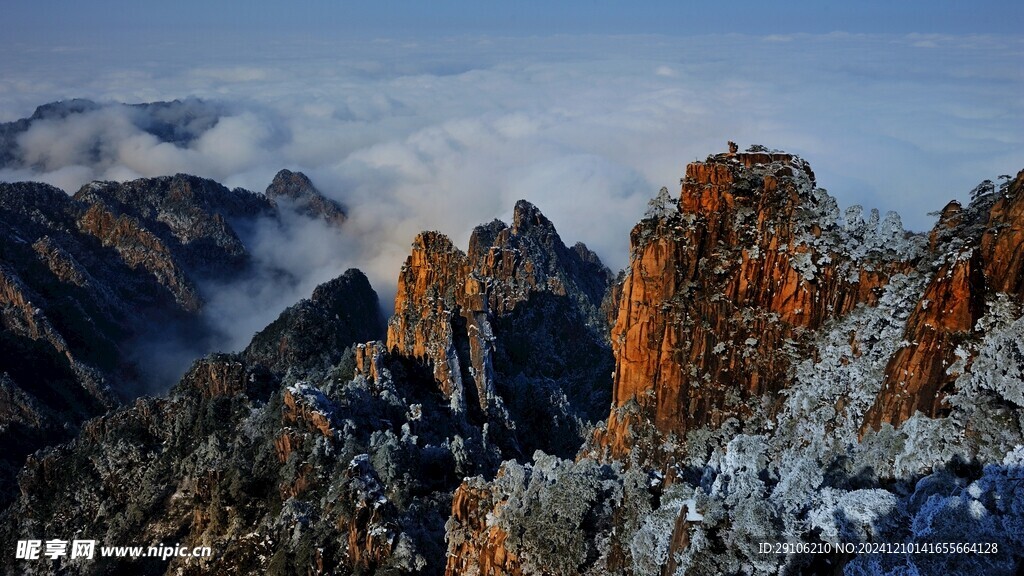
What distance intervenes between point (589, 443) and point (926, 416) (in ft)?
82.7

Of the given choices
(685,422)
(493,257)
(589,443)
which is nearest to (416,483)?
(589,443)

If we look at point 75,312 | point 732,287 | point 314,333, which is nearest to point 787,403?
point 732,287

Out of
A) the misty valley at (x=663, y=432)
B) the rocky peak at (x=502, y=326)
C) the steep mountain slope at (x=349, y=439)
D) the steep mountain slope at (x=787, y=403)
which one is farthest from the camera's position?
the rocky peak at (x=502, y=326)

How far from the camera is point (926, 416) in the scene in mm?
35031

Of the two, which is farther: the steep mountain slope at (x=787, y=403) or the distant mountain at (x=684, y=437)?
the distant mountain at (x=684, y=437)

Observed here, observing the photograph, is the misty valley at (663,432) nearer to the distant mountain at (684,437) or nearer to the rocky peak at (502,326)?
the distant mountain at (684,437)

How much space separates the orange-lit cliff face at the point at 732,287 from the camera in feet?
138

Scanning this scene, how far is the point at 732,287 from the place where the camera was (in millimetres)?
44719

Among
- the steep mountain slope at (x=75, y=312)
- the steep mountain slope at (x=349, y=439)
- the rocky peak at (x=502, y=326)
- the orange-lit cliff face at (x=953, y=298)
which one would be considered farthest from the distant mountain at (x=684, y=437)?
the steep mountain slope at (x=75, y=312)

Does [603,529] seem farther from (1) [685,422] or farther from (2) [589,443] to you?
(2) [589,443]

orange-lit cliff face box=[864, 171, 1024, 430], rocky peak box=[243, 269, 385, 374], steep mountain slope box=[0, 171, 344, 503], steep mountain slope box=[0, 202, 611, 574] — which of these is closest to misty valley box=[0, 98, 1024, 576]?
orange-lit cliff face box=[864, 171, 1024, 430]

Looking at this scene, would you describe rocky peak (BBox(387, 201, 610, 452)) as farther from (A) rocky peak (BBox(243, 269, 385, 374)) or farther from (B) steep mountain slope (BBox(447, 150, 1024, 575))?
(B) steep mountain slope (BBox(447, 150, 1024, 575))

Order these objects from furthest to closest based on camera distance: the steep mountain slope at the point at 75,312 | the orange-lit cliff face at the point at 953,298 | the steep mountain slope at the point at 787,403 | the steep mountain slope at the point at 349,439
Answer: the steep mountain slope at the point at 75,312 → the steep mountain slope at the point at 349,439 → the orange-lit cliff face at the point at 953,298 → the steep mountain slope at the point at 787,403

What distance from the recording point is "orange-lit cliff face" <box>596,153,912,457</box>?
42188mm
